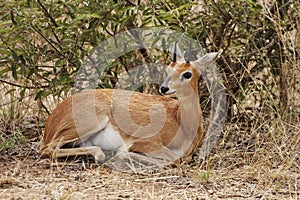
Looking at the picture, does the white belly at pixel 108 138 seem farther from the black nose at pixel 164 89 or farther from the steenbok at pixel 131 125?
the black nose at pixel 164 89

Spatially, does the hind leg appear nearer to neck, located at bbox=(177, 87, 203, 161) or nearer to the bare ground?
the bare ground

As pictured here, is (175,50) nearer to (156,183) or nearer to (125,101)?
(125,101)

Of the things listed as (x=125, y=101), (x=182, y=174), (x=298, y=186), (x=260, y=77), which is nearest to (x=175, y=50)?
(x=125, y=101)

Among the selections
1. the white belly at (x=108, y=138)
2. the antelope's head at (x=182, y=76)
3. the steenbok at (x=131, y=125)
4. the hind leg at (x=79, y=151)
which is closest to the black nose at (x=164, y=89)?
the antelope's head at (x=182, y=76)

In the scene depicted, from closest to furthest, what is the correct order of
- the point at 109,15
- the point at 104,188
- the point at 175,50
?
the point at 104,188 → the point at 175,50 → the point at 109,15

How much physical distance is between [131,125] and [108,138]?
0.72 feet

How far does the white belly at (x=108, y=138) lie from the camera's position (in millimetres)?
5133

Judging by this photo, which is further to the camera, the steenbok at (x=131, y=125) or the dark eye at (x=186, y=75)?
the steenbok at (x=131, y=125)

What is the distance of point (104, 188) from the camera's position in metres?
4.38

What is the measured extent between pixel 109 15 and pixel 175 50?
0.83m

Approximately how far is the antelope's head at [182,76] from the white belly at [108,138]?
58 centimetres

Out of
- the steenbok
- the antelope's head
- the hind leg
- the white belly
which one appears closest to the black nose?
the antelope's head

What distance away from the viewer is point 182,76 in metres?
4.89

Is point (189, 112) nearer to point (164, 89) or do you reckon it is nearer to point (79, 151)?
point (164, 89)
